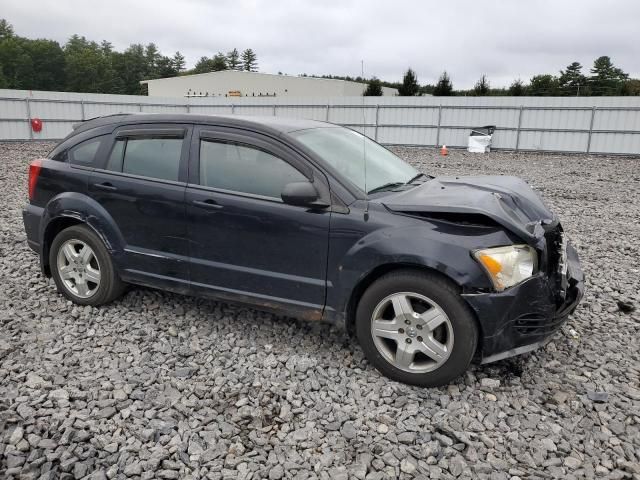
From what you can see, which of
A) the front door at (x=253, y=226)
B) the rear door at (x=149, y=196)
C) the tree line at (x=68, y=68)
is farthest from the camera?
the tree line at (x=68, y=68)

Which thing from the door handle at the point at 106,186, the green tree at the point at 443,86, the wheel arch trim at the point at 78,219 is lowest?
the wheel arch trim at the point at 78,219

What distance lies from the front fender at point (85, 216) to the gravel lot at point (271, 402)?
658 mm

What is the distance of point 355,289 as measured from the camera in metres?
3.28

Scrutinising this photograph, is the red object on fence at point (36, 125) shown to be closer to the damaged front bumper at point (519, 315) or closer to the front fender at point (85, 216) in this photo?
the front fender at point (85, 216)

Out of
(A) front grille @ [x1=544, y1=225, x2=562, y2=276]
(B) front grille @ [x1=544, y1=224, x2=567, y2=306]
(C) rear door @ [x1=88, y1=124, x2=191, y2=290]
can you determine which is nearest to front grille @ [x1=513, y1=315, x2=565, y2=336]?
(B) front grille @ [x1=544, y1=224, x2=567, y2=306]

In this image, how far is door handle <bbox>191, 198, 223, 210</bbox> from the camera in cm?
359

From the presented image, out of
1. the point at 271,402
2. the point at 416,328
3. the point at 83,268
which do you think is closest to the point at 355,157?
the point at 416,328

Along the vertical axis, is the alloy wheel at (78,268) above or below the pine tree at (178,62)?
below

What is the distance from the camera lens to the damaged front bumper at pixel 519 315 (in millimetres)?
2934

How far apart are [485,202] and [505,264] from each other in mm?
500

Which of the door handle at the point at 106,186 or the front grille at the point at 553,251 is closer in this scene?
the front grille at the point at 553,251

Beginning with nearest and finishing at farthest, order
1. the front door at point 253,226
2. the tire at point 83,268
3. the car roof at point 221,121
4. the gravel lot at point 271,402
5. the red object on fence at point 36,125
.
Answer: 1. the gravel lot at point 271,402
2. the front door at point 253,226
3. the car roof at point 221,121
4. the tire at point 83,268
5. the red object on fence at point 36,125

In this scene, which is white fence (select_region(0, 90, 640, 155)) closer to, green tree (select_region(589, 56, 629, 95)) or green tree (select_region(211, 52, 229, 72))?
green tree (select_region(589, 56, 629, 95))

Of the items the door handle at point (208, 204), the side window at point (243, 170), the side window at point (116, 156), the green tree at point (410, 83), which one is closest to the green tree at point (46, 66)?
the green tree at point (410, 83)
